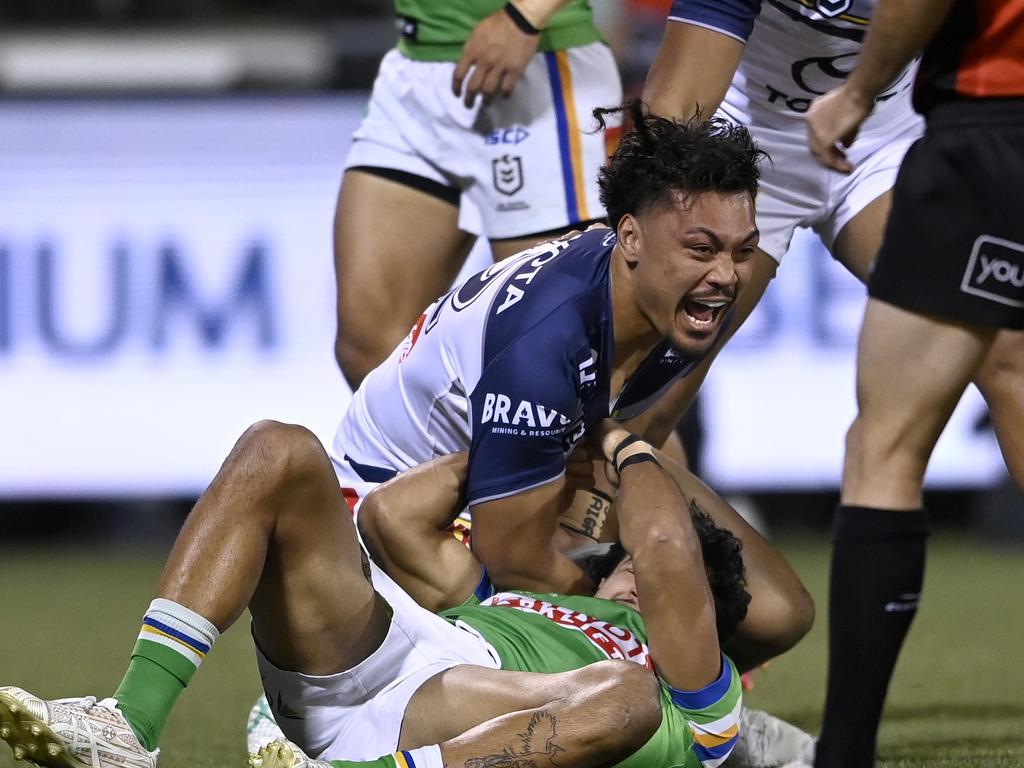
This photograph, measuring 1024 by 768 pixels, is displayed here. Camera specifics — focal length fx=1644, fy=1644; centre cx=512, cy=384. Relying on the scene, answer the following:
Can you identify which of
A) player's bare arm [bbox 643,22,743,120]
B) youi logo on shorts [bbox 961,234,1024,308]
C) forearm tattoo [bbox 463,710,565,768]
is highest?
youi logo on shorts [bbox 961,234,1024,308]

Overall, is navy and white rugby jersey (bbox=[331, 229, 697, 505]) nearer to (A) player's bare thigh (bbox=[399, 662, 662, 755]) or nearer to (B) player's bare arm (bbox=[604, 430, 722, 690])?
(B) player's bare arm (bbox=[604, 430, 722, 690])

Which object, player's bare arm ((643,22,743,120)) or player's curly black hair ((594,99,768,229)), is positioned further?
player's bare arm ((643,22,743,120))

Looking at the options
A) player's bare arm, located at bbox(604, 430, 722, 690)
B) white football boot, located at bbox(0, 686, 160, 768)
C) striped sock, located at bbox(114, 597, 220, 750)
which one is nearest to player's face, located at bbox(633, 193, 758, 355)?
player's bare arm, located at bbox(604, 430, 722, 690)

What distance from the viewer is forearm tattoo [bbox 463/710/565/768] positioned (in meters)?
2.64

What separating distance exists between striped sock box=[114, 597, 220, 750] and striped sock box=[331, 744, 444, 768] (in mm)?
293

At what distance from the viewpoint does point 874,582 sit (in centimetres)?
260

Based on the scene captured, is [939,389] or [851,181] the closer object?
[939,389]

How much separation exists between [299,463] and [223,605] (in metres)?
0.26

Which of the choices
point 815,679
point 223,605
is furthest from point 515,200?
point 223,605

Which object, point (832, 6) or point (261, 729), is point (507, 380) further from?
point (832, 6)

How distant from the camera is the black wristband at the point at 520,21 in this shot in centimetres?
404

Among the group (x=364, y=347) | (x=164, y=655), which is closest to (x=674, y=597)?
(x=164, y=655)

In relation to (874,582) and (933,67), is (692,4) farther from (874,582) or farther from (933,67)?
(874,582)

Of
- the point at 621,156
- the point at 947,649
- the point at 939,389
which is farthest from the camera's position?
the point at 947,649
